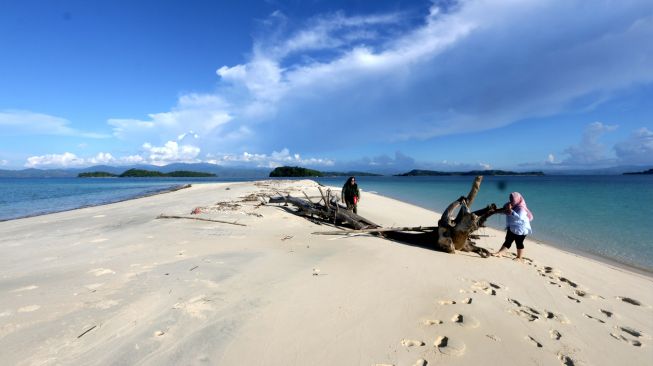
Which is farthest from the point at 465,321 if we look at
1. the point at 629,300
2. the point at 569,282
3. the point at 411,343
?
the point at 629,300

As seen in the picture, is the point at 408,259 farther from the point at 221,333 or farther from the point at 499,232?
the point at 499,232

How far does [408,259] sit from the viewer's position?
296 inches

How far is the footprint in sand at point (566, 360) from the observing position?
11.5ft

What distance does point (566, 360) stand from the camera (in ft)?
11.7

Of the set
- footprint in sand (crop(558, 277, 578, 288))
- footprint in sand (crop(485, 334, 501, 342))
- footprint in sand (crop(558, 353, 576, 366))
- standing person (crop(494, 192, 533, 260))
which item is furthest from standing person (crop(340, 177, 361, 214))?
footprint in sand (crop(558, 353, 576, 366))

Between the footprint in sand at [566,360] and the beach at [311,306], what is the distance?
2 centimetres

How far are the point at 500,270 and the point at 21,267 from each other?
10487 millimetres

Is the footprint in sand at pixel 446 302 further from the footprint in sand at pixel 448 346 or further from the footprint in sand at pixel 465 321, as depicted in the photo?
the footprint in sand at pixel 448 346

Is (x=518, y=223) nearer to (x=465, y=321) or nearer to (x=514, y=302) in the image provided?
(x=514, y=302)

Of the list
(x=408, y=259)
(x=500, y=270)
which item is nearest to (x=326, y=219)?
(x=408, y=259)

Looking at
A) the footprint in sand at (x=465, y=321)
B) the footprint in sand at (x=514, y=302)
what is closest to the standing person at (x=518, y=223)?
the footprint in sand at (x=514, y=302)

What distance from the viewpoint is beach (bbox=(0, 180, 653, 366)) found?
354 centimetres

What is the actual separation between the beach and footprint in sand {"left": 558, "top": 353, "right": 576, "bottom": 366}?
2 centimetres

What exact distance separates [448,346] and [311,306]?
1.97 metres
